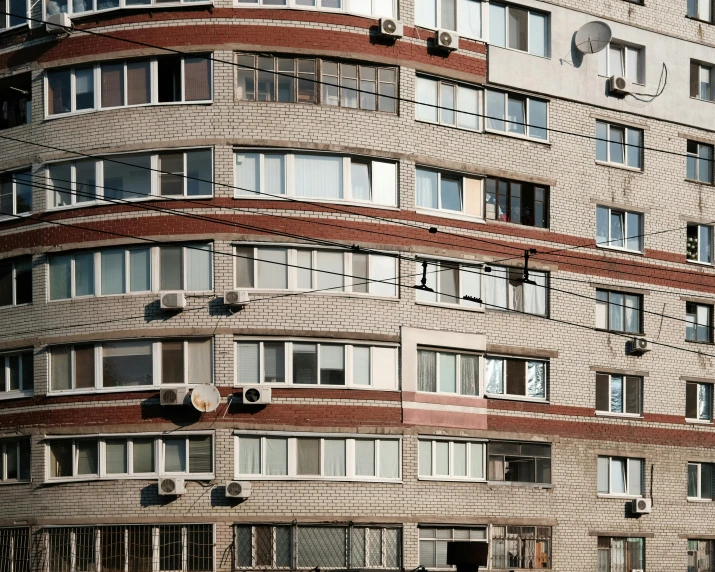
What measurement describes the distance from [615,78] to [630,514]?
1231 centimetres

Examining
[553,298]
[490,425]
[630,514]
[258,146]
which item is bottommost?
[630,514]

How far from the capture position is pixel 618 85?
44344mm

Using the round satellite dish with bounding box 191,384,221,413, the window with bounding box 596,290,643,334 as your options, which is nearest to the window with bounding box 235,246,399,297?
the round satellite dish with bounding box 191,384,221,413

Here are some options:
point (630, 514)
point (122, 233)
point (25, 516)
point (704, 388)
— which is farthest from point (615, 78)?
point (25, 516)

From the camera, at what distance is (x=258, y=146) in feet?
127

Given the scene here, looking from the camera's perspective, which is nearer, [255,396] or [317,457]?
[255,396]

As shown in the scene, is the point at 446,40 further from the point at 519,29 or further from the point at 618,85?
the point at 618,85

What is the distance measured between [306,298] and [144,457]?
218 inches

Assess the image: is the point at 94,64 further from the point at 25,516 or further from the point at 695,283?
the point at 695,283

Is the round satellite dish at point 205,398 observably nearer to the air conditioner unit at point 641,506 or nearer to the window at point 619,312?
the window at point 619,312

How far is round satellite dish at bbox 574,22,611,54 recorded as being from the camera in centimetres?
4366

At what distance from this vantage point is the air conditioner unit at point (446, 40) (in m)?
40.6

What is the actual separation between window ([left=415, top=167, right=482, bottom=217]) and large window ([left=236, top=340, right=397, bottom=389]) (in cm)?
446

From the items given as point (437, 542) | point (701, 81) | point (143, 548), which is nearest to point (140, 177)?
point (143, 548)
